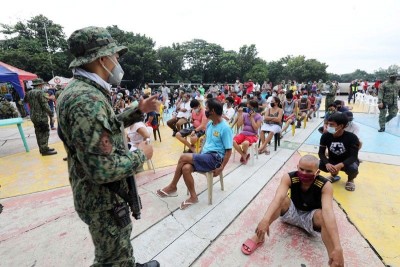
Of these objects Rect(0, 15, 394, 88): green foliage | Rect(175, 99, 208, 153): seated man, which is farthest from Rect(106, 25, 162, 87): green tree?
Rect(175, 99, 208, 153): seated man

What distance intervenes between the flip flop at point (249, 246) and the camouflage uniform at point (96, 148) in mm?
1142

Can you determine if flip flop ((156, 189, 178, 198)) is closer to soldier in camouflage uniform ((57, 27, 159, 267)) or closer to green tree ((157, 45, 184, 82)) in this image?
soldier in camouflage uniform ((57, 27, 159, 267))

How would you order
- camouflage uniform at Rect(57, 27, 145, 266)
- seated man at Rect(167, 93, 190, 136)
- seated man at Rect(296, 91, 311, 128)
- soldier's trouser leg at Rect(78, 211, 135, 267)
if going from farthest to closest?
seated man at Rect(296, 91, 311, 128) < seated man at Rect(167, 93, 190, 136) < soldier's trouser leg at Rect(78, 211, 135, 267) < camouflage uniform at Rect(57, 27, 145, 266)

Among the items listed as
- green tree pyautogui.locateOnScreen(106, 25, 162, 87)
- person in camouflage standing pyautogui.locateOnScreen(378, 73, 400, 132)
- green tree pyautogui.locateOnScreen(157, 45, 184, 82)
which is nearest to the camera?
person in camouflage standing pyautogui.locateOnScreen(378, 73, 400, 132)

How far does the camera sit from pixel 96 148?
1106 millimetres

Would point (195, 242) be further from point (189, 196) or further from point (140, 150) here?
point (140, 150)

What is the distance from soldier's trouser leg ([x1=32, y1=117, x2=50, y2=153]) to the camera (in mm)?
5113

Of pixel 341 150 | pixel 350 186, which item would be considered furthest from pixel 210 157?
pixel 350 186

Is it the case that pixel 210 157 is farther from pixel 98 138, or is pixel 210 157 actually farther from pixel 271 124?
pixel 271 124

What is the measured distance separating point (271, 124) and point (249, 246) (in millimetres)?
3659

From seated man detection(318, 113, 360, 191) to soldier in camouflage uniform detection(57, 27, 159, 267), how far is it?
2846 millimetres

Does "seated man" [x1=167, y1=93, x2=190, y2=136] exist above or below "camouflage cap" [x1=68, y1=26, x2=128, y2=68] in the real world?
below

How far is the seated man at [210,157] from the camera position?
2.93 m

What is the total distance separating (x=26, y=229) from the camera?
8.51ft
